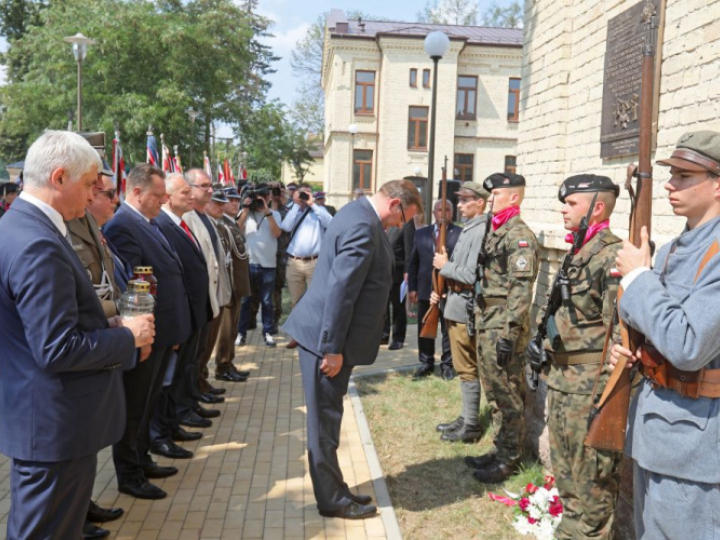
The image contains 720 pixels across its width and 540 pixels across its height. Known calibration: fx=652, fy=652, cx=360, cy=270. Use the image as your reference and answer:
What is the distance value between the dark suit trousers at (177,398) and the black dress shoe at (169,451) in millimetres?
40

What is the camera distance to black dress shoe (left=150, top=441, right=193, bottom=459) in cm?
532

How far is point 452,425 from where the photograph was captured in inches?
237

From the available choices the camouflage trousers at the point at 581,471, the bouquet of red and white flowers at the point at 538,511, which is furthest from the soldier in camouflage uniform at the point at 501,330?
the camouflage trousers at the point at 581,471

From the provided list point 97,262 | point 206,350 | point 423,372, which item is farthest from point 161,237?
point 423,372

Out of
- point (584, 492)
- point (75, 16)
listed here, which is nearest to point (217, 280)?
point (584, 492)

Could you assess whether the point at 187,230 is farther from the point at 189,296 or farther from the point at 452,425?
the point at 452,425

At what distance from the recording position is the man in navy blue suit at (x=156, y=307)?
14.7 ft

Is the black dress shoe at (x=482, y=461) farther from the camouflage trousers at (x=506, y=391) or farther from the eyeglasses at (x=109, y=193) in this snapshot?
the eyeglasses at (x=109, y=193)

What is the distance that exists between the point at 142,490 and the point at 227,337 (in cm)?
309

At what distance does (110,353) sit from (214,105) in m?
26.3

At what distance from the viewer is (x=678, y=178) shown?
2.54m

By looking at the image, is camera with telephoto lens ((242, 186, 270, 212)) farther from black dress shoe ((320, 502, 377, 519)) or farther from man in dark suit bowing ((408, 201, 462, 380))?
black dress shoe ((320, 502, 377, 519))

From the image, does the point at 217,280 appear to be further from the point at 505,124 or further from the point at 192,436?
the point at 505,124

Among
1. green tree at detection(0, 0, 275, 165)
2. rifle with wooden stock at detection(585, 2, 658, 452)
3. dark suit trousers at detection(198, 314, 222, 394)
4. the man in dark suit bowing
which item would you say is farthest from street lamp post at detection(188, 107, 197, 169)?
rifle with wooden stock at detection(585, 2, 658, 452)
